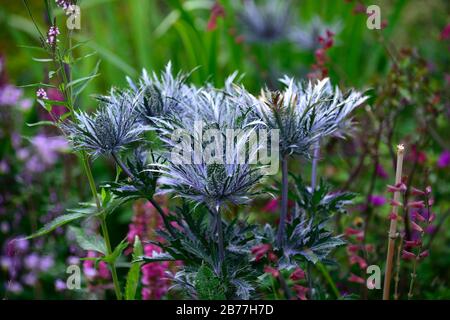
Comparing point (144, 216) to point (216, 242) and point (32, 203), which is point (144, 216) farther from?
point (32, 203)

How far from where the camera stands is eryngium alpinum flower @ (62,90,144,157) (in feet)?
3.65

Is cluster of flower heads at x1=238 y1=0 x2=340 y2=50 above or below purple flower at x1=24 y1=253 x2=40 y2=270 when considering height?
above

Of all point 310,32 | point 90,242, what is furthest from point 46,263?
point 310,32

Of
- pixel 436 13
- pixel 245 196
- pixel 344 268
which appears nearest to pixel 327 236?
pixel 245 196

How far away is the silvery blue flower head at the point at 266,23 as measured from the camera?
2.82 meters

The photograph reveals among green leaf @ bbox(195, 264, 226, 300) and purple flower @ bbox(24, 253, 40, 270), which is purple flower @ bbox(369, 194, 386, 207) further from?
purple flower @ bbox(24, 253, 40, 270)

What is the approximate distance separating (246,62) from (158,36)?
48cm

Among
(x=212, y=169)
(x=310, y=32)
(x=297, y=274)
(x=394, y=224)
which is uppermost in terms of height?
(x=310, y=32)

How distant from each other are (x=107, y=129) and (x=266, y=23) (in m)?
1.86

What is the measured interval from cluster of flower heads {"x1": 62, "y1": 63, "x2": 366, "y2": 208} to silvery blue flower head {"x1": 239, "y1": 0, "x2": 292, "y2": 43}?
1.67 metres

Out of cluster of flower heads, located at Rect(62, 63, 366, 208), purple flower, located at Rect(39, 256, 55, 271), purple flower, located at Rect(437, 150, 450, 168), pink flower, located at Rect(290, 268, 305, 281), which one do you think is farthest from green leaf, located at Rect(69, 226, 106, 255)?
purple flower, located at Rect(437, 150, 450, 168)

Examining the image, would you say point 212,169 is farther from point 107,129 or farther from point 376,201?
point 376,201

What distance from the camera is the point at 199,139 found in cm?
106

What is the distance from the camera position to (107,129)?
111 cm
